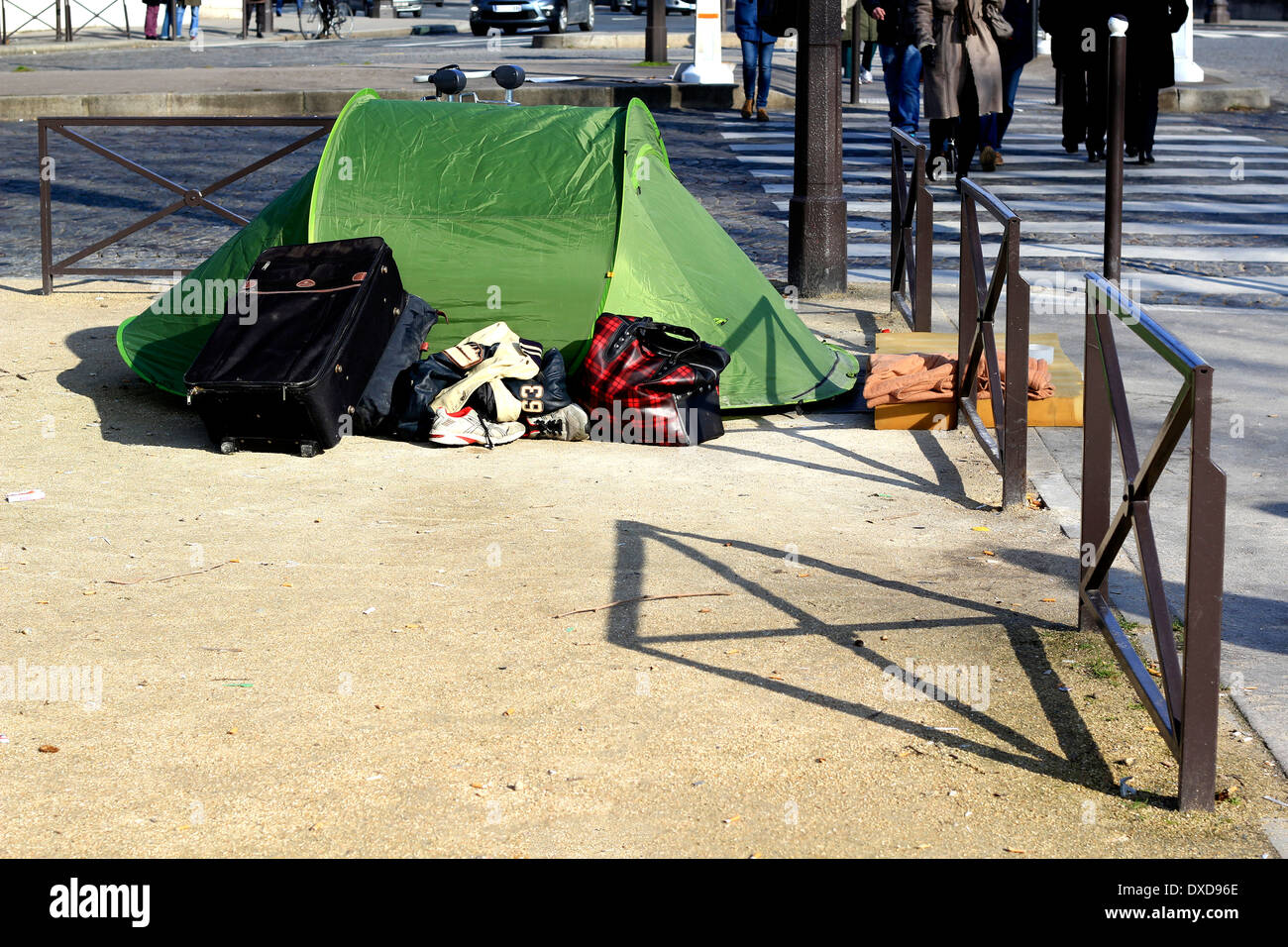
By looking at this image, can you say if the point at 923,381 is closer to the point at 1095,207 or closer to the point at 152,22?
the point at 1095,207

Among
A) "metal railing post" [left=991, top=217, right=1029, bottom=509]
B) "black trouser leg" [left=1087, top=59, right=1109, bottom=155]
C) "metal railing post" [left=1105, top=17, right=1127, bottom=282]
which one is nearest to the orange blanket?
"metal railing post" [left=1105, top=17, right=1127, bottom=282]

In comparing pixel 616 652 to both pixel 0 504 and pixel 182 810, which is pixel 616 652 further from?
pixel 0 504

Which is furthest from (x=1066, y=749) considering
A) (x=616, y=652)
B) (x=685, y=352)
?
(x=685, y=352)

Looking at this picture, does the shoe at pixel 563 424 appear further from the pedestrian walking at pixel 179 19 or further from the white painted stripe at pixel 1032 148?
the pedestrian walking at pixel 179 19

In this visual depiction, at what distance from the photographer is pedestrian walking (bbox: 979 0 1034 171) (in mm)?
14094

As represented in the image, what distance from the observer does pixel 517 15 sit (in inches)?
1286

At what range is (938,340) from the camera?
25.5 ft

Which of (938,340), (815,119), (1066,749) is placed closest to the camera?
(1066,749)

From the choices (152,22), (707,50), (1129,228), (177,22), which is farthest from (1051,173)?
(177,22)

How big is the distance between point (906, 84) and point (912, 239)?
19.8 ft

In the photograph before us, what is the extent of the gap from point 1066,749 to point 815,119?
6.21 m

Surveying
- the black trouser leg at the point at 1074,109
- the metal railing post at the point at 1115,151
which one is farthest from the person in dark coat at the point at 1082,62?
the metal railing post at the point at 1115,151

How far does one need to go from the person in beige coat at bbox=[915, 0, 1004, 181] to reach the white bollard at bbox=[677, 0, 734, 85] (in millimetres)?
6455

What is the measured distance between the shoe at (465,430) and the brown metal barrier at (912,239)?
283cm
